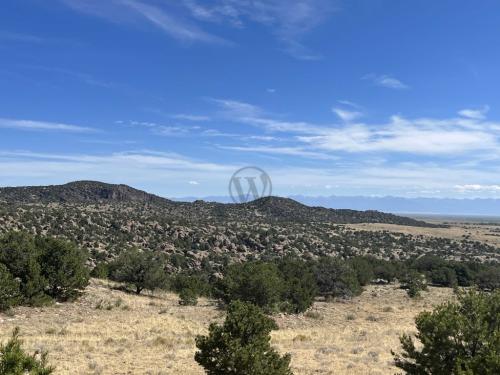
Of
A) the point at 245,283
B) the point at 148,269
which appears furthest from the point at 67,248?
the point at 245,283

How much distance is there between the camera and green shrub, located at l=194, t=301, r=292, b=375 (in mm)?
11961

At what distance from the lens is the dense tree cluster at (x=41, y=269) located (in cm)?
2544

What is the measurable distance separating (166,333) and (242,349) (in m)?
11.1

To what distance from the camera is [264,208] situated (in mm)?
120188

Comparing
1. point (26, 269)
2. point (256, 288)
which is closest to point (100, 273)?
point (26, 269)

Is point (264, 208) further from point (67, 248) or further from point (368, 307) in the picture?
point (67, 248)

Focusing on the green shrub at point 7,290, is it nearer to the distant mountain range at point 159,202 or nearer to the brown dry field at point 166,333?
the brown dry field at point 166,333

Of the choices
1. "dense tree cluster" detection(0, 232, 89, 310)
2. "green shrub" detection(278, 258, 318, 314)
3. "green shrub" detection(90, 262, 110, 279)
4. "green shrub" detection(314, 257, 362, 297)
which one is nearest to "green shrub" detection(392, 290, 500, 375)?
"green shrub" detection(278, 258, 318, 314)

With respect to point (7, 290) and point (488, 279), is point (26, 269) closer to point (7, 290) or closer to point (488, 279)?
point (7, 290)

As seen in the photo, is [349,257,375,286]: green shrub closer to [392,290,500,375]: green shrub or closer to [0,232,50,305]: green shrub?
[0,232,50,305]: green shrub

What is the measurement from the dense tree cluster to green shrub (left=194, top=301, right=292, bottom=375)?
1634 cm

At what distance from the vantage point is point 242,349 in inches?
473

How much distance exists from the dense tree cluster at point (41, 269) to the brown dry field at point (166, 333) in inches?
37.5

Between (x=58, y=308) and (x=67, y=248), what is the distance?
4091mm
